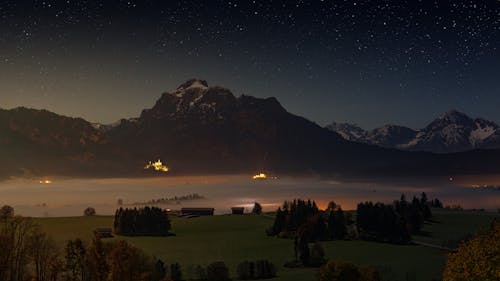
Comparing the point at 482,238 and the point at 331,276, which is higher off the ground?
the point at 482,238

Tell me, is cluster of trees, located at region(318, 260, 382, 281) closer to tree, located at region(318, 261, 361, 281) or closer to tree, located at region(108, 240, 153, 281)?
tree, located at region(318, 261, 361, 281)

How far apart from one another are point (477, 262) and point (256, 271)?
97416mm

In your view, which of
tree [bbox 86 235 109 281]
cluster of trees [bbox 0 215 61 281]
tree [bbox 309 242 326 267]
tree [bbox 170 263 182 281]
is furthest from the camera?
tree [bbox 309 242 326 267]

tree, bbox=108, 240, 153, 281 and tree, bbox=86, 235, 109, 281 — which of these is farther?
tree, bbox=86, 235, 109, 281

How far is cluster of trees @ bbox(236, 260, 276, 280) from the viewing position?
162625mm

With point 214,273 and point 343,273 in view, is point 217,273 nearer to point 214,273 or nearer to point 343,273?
point 214,273

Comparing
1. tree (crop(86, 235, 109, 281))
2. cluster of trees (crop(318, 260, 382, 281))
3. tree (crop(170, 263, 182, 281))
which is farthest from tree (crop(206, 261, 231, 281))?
tree (crop(86, 235, 109, 281))

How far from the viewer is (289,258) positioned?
194 meters

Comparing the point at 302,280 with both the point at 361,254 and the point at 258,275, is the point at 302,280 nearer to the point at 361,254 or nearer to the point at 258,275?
the point at 258,275

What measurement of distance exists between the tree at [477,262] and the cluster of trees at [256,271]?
293ft

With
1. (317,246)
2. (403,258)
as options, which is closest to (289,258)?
(317,246)

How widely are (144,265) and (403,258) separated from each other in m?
79.2

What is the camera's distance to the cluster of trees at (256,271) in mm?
162625

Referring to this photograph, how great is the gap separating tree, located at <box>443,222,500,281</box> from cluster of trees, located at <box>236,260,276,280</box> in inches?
3517
